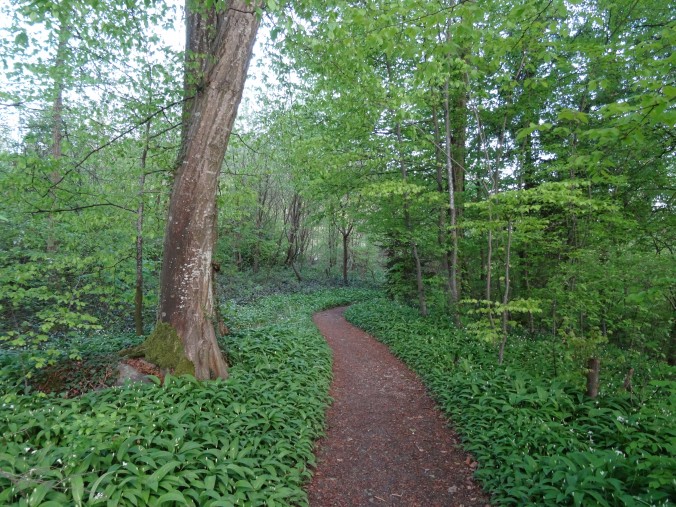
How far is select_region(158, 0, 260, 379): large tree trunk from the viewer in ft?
17.3

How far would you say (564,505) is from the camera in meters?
3.41

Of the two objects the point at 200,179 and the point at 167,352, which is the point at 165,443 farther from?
the point at 200,179

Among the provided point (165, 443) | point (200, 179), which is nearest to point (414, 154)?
point (200, 179)

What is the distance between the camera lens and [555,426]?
4629mm

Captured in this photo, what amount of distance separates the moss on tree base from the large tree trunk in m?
0.09

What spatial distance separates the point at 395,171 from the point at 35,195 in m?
10.1

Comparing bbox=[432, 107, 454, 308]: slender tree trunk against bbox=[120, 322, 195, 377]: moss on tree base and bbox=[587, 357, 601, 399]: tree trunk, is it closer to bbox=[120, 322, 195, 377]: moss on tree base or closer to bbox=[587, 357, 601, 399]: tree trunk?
bbox=[587, 357, 601, 399]: tree trunk

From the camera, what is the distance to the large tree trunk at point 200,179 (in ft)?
17.3

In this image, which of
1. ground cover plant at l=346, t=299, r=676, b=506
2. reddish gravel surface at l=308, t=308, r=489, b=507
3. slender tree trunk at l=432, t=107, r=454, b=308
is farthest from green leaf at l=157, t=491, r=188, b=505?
slender tree trunk at l=432, t=107, r=454, b=308

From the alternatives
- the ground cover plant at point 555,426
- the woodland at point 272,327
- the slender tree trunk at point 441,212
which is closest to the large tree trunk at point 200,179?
the woodland at point 272,327

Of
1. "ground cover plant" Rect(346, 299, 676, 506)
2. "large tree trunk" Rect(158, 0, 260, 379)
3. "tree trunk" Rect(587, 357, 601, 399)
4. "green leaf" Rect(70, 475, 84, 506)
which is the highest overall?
"large tree trunk" Rect(158, 0, 260, 379)

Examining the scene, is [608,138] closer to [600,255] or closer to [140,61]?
[600,255]

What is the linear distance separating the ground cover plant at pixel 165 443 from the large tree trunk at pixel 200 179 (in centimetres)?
98

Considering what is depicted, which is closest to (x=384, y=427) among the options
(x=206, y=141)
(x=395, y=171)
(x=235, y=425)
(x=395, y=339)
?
(x=235, y=425)
